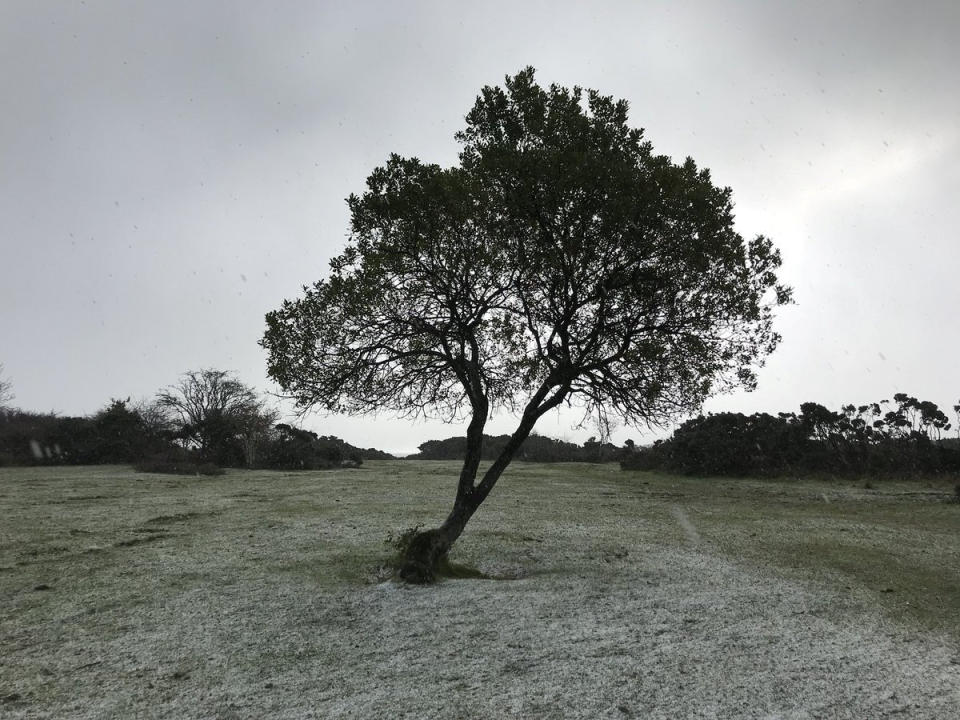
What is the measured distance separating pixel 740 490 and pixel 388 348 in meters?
18.4

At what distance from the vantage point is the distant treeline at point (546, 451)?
155ft

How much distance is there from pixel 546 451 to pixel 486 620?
43305 mm

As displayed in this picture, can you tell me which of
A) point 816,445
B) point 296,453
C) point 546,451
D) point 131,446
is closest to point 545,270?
point 816,445

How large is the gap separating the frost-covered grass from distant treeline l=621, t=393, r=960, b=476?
13.0 meters

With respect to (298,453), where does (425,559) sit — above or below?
below

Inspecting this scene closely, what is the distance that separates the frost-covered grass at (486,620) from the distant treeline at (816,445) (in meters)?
13.0

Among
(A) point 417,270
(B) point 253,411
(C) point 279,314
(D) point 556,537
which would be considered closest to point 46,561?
(C) point 279,314

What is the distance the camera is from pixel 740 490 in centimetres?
2261

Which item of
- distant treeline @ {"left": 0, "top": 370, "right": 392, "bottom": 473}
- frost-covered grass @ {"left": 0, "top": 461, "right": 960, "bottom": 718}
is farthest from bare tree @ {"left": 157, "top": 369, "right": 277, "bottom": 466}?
frost-covered grass @ {"left": 0, "top": 461, "right": 960, "bottom": 718}

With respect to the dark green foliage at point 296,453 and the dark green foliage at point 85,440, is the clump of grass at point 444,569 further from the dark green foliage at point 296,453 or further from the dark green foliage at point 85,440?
the dark green foliage at point 85,440

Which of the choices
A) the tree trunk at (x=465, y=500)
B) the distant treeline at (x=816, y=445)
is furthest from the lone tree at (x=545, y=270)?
the distant treeline at (x=816, y=445)

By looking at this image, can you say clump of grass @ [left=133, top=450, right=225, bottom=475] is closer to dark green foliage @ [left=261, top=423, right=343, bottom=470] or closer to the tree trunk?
dark green foliage @ [left=261, top=423, right=343, bottom=470]

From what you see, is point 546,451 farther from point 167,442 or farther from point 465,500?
point 465,500

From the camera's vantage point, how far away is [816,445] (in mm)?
27750
